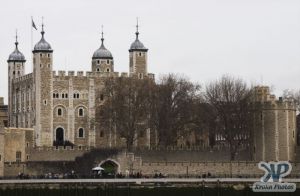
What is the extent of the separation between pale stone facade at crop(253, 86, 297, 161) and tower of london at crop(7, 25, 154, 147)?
17584mm

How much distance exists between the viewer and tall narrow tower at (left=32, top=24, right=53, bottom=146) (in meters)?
135

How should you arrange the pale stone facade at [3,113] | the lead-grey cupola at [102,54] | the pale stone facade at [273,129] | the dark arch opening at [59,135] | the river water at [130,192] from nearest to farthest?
the river water at [130,192], the pale stone facade at [273,129], the dark arch opening at [59,135], the lead-grey cupola at [102,54], the pale stone facade at [3,113]

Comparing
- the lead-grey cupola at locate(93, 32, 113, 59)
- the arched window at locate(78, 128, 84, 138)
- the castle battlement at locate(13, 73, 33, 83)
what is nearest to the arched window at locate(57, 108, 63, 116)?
the arched window at locate(78, 128, 84, 138)

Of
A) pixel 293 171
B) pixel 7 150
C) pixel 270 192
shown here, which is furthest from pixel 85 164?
pixel 270 192

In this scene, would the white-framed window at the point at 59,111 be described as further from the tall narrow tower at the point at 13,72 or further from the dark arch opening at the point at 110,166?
the dark arch opening at the point at 110,166

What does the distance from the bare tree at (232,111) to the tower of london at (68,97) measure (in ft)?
42.2

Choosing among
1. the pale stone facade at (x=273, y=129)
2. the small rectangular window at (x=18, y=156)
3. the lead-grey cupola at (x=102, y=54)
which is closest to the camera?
the pale stone facade at (x=273, y=129)

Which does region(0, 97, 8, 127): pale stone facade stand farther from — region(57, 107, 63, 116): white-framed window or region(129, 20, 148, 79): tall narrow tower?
region(129, 20, 148, 79): tall narrow tower

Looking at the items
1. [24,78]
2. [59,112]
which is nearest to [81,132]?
[59,112]

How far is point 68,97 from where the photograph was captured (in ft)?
448

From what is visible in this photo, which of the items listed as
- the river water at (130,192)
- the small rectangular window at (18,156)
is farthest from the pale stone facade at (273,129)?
the river water at (130,192)

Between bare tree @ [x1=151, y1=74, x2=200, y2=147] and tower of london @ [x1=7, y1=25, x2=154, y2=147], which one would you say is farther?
tower of london @ [x1=7, y1=25, x2=154, y2=147]

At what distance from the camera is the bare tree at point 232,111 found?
121 metres

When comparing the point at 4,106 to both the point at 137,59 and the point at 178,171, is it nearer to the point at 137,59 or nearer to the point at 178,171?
the point at 137,59
